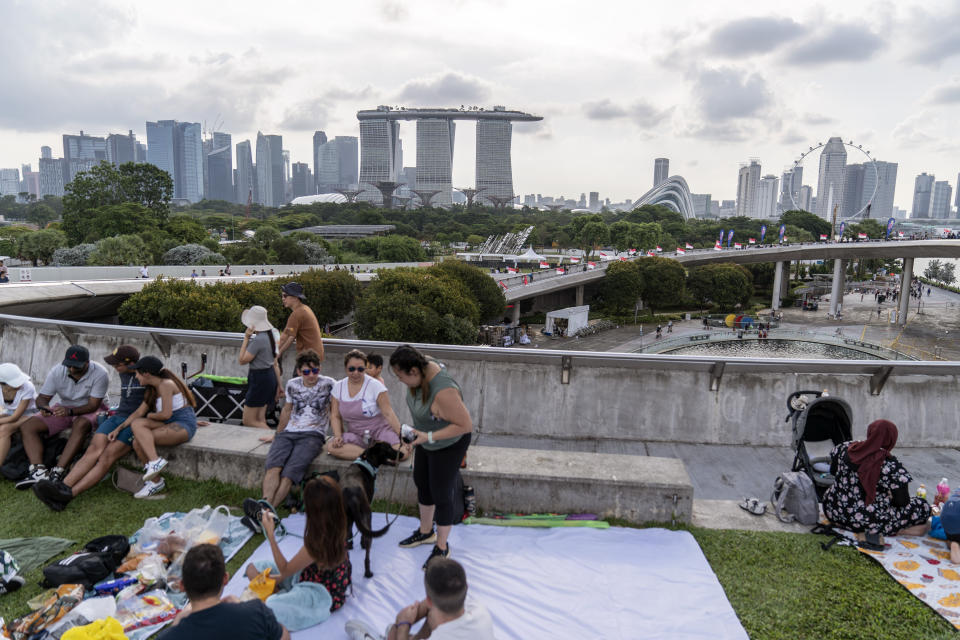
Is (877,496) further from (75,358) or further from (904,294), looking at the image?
(904,294)

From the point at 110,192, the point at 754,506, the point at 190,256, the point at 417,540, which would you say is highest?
the point at 110,192

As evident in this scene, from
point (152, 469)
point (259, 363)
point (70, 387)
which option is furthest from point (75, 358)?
point (259, 363)

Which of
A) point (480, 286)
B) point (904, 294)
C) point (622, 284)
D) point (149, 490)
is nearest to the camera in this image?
point (149, 490)

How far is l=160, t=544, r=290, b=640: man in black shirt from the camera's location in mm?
2682

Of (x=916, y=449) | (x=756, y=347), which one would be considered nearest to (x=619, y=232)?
(x=756, y=347)

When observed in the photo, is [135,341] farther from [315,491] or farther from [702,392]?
[702,392]

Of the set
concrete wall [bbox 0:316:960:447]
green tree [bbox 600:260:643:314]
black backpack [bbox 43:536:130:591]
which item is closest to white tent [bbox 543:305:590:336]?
green tree [bbox 600:260:643:314]

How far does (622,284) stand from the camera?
53875 millimetres

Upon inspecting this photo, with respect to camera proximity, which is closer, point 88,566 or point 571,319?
point 88,566

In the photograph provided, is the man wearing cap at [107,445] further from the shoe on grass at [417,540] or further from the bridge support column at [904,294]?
the bridge support column at [904,294]

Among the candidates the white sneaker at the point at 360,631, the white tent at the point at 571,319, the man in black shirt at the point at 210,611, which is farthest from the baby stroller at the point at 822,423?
the white tent at the point at 571,319

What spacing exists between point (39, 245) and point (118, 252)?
1536 centimetres

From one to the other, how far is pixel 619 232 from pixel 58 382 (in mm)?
88058

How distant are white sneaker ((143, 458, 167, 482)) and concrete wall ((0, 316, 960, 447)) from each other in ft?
9.36
